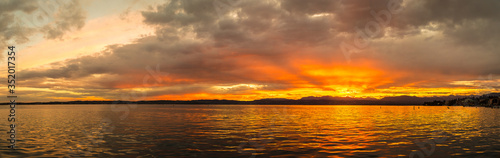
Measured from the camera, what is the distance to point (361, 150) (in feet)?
104

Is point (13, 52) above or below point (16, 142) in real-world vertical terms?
above

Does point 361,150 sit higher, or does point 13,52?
point 13,52

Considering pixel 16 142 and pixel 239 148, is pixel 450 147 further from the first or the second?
pixel 16 142

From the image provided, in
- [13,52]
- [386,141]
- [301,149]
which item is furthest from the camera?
[386,141]

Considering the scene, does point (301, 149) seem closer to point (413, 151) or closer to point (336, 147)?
point (336, 147)

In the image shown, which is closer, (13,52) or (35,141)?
(13,52)

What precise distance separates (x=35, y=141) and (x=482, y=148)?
166 ft

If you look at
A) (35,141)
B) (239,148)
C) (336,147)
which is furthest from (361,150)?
(35,141)

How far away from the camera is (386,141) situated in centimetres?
3838

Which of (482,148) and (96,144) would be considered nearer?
(482,148)

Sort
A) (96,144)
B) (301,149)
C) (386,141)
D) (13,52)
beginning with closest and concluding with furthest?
(13,52), (301,149), (96,144), (386,141)

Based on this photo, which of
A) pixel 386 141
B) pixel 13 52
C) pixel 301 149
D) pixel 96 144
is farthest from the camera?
pixel 386 141

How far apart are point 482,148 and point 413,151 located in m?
8.39

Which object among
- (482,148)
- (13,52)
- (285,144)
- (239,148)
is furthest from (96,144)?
(482,148)
